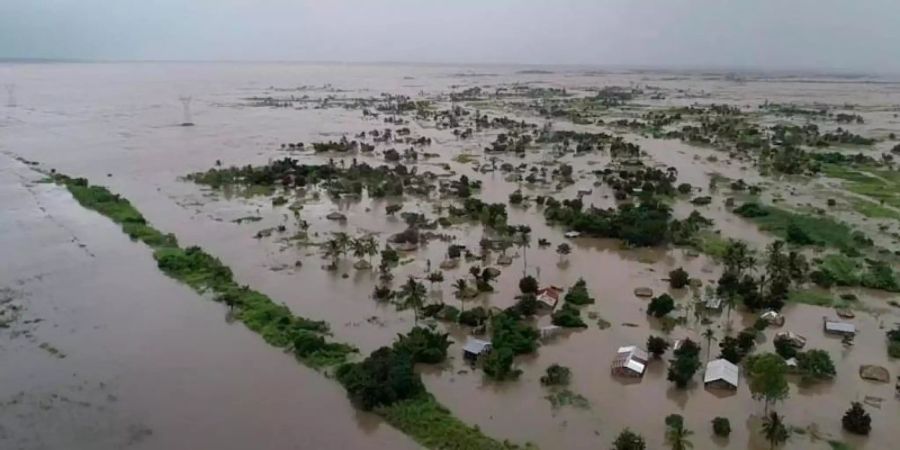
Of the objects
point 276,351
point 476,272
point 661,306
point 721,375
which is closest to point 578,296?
point 661,306

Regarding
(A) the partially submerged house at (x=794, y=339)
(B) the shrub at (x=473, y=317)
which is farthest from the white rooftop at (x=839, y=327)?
A: (B) the shrub at (x=473, y=317)

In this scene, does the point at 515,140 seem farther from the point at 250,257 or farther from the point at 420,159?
the point at 250,257

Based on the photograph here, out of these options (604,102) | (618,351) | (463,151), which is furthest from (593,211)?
(604,102)

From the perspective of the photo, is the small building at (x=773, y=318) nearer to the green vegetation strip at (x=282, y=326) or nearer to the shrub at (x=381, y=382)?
the green vegetation strip at (x=282, y=326)

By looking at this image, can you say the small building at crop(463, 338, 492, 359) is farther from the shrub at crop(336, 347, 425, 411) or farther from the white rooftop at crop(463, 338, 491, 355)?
the shrub at crop(336, 347, 425, 411)

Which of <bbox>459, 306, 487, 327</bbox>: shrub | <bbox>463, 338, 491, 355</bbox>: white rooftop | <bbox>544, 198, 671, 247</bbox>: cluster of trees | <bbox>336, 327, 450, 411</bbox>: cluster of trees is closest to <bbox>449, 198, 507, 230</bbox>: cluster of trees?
<bbox>544, 198, 671, 247</bbox>: cluster of trees

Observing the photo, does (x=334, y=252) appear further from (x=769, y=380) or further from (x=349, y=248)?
(x=769, y=380)
